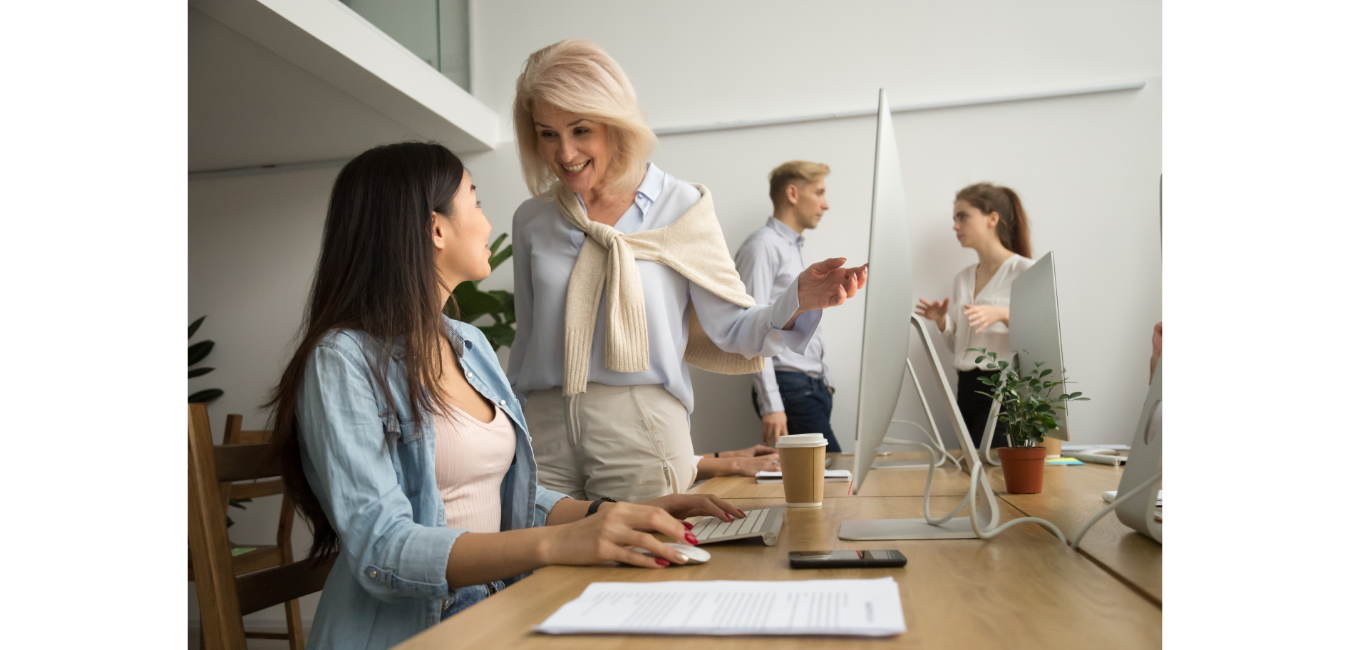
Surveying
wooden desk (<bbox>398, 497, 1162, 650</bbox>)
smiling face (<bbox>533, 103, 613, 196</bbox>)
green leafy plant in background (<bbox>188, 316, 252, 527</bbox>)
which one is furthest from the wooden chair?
green leafy plant in background (<bbox>188, 316, 252, 527</bbox>)

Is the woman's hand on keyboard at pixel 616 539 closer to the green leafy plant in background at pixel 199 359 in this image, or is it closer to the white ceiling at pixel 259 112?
the white ceiling at pixel 259 112

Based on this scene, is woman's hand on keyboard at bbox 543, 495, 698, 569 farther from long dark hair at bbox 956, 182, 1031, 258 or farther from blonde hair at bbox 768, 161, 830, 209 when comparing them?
long dark hair at bbox 956, 182, 1031, 258

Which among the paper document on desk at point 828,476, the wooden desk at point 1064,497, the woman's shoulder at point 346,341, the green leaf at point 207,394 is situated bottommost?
the green leaf at point 207,394

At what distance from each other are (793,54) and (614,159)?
8.11 ft

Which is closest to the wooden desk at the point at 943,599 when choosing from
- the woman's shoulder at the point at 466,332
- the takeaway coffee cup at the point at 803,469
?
the takeaway coffee cup at the point at 803,469

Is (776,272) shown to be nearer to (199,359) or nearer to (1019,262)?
(1019,262)

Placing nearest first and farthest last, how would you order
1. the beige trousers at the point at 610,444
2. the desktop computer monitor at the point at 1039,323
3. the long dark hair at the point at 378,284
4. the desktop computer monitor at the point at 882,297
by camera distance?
the desktop computer monitor at the point at 882,297 → the long dark hair at the point at 378,284 → the desktop computer monitor at the point at 1039,323 → the beige trousers at the point at 610,444

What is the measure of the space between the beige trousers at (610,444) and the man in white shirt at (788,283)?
1614 mm

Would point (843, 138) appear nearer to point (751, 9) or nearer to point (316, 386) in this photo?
point (751, 9)

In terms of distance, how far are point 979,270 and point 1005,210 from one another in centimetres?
29

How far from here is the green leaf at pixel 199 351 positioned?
4254mm

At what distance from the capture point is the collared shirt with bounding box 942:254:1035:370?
3279 millimetres
